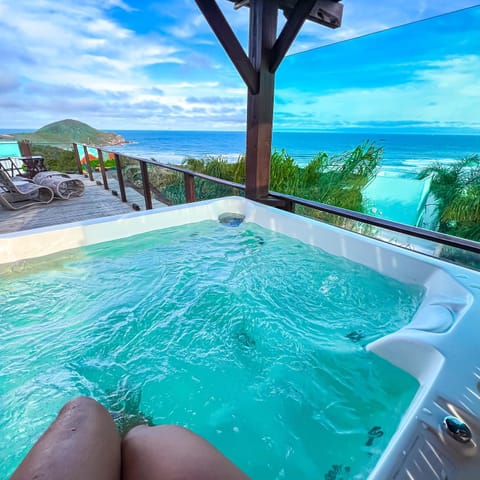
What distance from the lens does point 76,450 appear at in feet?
1.61

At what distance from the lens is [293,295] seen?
1.68 meters

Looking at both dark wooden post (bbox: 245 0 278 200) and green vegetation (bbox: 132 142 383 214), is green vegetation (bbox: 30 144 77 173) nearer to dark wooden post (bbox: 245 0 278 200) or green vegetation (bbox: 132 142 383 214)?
green vegetation (bbox: 132 142 383 214)

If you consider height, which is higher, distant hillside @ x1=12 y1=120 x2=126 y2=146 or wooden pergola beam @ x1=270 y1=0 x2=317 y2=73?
wooden pergola beam @ x1=270 y1=0 x2=317 y2=73

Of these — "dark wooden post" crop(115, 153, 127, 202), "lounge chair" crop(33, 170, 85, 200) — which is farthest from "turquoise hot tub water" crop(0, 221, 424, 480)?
"lounge chair" crop(33, 170, 85, 200)

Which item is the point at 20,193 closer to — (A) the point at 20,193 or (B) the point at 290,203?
(A) the point at 20,193

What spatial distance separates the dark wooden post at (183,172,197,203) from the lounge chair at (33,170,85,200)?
2562 millimetres

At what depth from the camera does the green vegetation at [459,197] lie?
3.03 meters

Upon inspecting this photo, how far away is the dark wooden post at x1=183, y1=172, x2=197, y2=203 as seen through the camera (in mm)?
3226

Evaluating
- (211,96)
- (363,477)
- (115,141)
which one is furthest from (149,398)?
(211,96)

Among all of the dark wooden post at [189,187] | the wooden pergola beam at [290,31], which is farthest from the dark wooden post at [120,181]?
the wooden pergola beam at [290,31]

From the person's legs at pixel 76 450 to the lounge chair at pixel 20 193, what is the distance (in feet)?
14.8

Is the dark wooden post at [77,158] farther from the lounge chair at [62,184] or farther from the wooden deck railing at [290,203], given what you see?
the lounge chair at [62,184]

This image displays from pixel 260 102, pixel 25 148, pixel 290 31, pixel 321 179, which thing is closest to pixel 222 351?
pixel 260 102

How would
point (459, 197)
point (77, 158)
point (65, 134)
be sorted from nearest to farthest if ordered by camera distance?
point (459, 197) < point (77, 158) < point (65, 134)
